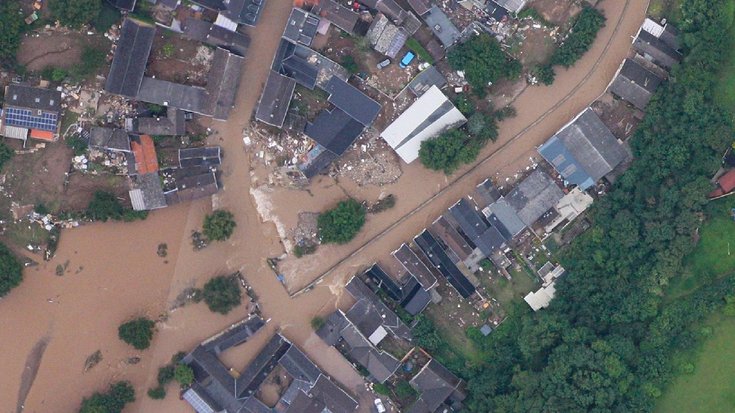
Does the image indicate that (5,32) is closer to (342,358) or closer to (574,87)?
(342,358)

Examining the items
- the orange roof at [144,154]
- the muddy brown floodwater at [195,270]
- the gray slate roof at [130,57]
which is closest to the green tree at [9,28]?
the gray slate roof at [130,57]

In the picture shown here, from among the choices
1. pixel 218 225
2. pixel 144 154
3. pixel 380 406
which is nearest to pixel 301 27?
pixel 144 154

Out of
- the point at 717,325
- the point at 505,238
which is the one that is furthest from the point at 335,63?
the point at 717,325

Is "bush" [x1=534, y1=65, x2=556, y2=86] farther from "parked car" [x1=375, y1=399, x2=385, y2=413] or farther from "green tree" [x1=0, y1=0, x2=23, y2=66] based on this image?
"green tree" [x1=0, y1=0, x2=23, y2=66]

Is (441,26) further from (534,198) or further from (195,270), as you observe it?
(195,270)

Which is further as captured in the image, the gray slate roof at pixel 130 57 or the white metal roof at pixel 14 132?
the white metal roof at pixel 14 132

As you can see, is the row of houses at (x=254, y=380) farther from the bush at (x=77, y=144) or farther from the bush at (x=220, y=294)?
the bush at (x=77, y=144)
